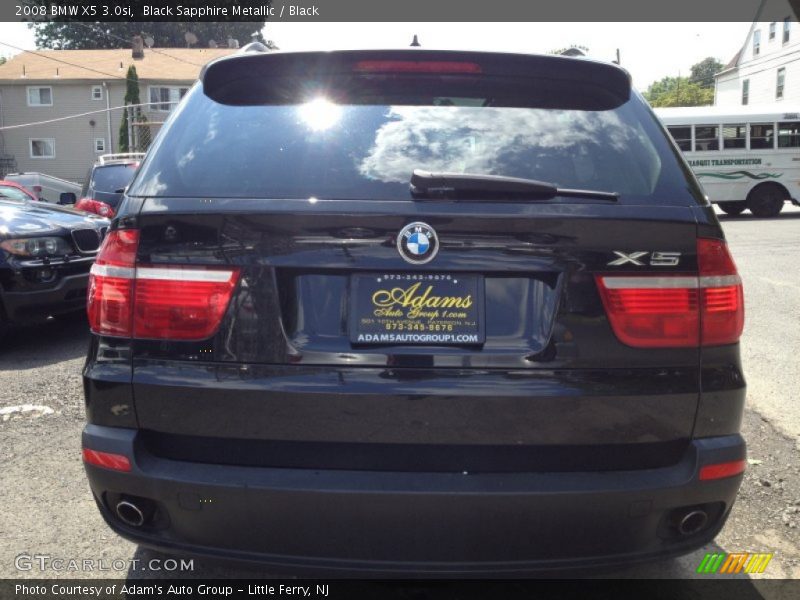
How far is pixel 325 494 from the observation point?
2018mm

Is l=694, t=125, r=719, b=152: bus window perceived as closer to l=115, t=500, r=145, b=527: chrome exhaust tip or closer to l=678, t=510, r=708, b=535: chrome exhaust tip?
l=678, t=510, r=708, b=535: chrome exhaust tip

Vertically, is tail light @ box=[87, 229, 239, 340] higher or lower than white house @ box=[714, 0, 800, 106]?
lower

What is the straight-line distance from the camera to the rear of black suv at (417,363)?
204 cm

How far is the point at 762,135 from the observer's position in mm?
20047

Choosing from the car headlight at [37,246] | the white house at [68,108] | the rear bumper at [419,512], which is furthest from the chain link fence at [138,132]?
the rear bumper at [419,512]

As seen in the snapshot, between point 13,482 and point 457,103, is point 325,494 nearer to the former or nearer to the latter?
point 457,103

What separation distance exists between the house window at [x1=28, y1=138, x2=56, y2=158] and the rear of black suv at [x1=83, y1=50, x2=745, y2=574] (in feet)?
164

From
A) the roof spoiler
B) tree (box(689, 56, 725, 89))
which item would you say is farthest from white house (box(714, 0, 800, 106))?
tree (box(689, 56, 725, 89))

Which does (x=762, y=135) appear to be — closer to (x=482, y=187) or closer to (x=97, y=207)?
(x=97, y=207)

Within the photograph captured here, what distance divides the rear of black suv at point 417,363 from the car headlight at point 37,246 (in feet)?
15.1

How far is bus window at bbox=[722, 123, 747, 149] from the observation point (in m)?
20.0

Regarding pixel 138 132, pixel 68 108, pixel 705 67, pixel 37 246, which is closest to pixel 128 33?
pixel 68 108

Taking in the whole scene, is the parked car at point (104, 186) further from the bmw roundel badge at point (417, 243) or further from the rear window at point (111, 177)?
the bmw roundel badge at point (417, 243)

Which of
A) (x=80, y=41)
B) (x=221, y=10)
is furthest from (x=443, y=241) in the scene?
(x=80, y=41)
